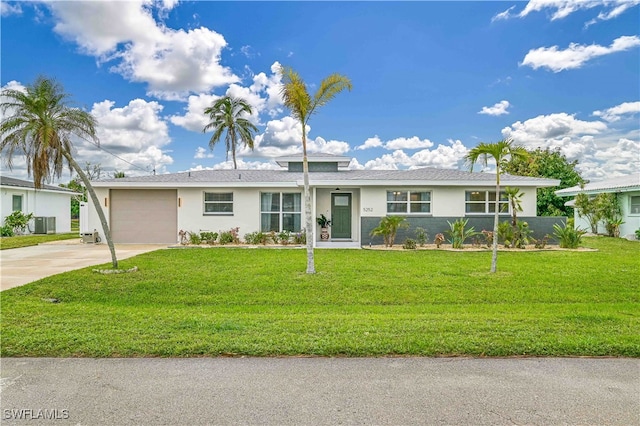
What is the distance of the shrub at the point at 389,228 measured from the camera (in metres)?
13.8

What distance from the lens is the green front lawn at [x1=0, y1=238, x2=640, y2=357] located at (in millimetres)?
4047

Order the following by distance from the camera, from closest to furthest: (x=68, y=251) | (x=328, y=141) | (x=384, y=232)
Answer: (x=68, y=251) < (x=384, y=232) < (x=328, y=141)

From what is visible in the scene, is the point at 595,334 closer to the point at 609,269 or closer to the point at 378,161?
the point at 609,269

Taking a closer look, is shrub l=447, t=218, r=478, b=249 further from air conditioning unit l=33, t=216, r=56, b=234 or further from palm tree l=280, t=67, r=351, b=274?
air conditioning unit l=33, t=216, r=56, b=234

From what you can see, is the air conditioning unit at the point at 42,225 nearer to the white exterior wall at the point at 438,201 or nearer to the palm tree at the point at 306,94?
the white exterior wall at the point at 438,201

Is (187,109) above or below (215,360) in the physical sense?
above

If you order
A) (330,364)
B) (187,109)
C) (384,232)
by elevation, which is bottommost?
(330,364)

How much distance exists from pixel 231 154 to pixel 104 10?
1778cm

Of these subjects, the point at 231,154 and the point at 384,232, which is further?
the point at 231,154

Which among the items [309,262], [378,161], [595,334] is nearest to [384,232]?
[309,262]

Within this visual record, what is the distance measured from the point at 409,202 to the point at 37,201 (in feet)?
73.1

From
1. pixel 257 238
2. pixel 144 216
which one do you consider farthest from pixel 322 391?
pixel 144 216

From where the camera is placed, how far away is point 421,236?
555 inches

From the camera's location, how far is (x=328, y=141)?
24.6m
